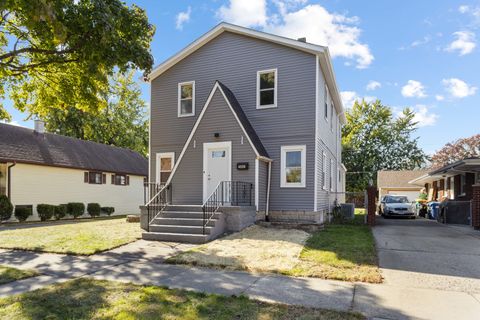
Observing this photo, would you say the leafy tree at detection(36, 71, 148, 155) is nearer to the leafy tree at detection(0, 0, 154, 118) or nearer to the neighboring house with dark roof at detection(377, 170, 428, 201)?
the leafy tree at detection(0, 0, 154, 118)

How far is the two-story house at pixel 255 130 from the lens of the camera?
506 inches

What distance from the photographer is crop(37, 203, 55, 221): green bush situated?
1953 cm

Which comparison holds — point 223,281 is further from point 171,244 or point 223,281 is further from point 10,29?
point 10,29

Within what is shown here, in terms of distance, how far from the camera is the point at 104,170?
25.0 metres

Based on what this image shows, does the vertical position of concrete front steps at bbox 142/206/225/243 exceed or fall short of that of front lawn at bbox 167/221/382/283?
it exceeds it

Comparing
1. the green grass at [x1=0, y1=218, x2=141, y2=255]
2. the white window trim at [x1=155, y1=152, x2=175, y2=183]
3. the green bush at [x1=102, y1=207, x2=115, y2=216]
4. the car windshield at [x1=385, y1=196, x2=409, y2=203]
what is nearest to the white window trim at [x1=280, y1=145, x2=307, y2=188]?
the white window trim at [x1=155, y1=152, x2=175, y2=183]

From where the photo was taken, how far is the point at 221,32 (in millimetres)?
14844

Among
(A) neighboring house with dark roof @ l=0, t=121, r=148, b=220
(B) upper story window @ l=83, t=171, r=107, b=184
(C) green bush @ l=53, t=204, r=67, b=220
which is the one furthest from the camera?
(B) upper story window @ l=83, t=171, r=107, b=184

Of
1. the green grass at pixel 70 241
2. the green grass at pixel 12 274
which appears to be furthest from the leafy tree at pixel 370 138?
the green grass at pixel 12 274

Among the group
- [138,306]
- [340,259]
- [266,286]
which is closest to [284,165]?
[340,259]

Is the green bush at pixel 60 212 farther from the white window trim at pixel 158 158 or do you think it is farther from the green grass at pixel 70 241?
the white window trim at pixel 158 158

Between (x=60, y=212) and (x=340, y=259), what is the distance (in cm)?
1858

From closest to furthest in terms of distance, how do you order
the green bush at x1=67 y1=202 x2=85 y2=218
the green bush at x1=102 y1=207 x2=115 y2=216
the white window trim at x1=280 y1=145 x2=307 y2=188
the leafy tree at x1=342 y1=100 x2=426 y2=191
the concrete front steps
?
the concrete front steps < the white window trim at x1=280 y1=145 x2=307 y2=188 < the green bush at x1=67 y1=202 x2=85 y2=218 < the green bush at x1=102 y1=207 x2=115 y2=216 < the leafy tree at x1=342 y1=100 x2=426 y2=191

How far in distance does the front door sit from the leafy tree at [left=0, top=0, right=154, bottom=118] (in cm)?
387
